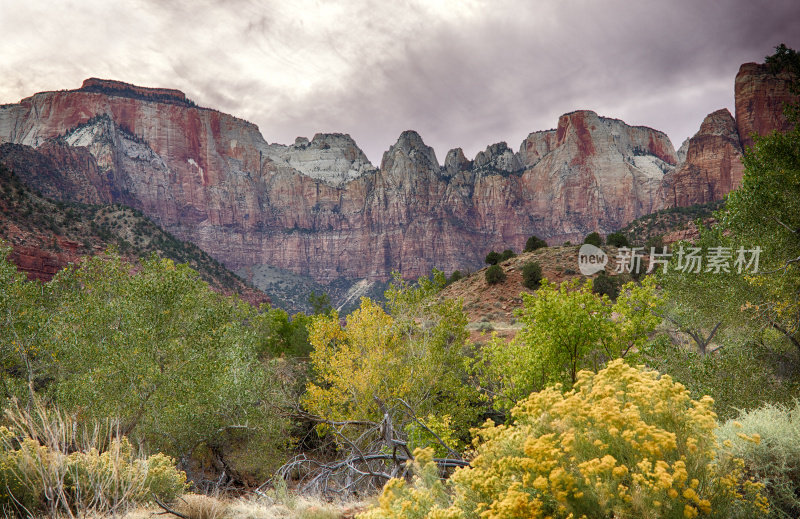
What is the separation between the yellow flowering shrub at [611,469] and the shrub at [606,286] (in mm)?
36827

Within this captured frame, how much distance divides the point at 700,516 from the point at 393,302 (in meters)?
13.6

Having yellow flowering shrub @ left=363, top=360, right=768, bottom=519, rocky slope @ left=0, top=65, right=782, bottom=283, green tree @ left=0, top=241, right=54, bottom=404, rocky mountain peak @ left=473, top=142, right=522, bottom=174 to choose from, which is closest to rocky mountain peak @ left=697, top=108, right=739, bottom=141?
rocky slope @ left=0, top=65, right=782, bottom=283

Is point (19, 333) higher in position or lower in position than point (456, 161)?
lower

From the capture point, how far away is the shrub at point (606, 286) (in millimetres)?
36938

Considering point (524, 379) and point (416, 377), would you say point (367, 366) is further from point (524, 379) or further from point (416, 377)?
point (524, 379)

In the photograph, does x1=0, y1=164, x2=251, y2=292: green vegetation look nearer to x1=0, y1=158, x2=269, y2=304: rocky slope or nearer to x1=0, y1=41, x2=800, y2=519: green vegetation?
x1=0, y1=158, x2=269, y2=304: rocky slope

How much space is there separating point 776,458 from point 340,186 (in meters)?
198

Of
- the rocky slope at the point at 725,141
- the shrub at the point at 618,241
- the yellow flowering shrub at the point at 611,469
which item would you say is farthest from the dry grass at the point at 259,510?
the rocky slope at the point at 725,141

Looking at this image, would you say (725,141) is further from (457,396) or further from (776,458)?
(776,458)

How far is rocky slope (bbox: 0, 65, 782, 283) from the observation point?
505 ft

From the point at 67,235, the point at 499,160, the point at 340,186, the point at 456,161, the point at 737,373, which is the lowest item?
the point at 737,373

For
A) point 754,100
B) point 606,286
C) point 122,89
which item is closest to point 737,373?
point 606,286

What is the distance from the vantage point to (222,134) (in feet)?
630

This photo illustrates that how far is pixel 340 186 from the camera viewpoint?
195 meters
